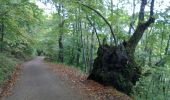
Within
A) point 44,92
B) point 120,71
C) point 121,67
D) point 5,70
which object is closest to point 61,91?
point 44,92

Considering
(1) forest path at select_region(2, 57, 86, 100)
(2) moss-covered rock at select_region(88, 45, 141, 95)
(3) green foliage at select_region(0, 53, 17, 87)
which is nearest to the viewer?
(1) forest path at select_region(2, 57, 86, 100)

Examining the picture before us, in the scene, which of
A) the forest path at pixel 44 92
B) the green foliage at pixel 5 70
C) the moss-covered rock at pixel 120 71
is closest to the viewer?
the forest path at pixel 44 92

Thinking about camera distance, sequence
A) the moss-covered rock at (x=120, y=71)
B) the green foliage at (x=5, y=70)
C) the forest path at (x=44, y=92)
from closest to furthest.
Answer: the forest path at (x=44, y=92)
the moss-covered rock at (x=120, y=71)
the green foliage at (x=5, y=70)

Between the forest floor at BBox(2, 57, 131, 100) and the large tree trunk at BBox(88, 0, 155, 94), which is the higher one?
the large tree trunk at BBox(88, 0, 155, 94)

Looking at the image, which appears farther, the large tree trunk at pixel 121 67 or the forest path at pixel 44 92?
the large tree trunk at pixel 121 67

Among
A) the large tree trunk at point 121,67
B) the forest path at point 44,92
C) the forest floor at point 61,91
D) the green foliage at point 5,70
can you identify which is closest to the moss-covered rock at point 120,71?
the large tree trunk at point 121,67

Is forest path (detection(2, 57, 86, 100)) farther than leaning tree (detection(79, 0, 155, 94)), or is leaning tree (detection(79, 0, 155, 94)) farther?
leaning tree (detection(79, 0, 155, 94))

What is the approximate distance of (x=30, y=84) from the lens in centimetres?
1476

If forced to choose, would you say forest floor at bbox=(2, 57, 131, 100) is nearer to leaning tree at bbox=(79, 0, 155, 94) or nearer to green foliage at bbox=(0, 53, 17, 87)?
leaning tree at bbox=(79, 0, 155, 94)

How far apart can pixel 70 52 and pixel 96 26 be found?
8.49 meters

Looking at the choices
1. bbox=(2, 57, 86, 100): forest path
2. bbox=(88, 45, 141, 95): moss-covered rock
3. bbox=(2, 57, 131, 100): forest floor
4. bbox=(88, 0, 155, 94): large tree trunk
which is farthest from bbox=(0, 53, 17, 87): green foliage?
bbox=(88, 45, 141, 95): moss-covered rock

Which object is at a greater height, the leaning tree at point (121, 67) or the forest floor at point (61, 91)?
the leaning tree at point (121, 67)

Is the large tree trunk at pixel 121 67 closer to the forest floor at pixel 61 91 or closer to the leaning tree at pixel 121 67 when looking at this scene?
the leaning tree at pixel 121 67

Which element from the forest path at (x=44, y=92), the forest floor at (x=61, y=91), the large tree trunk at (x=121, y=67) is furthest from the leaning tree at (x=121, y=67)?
the forest path at (x=44, y=92)
